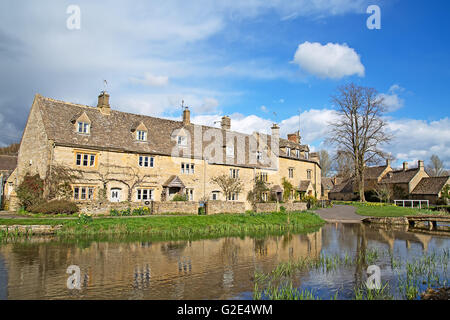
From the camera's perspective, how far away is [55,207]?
23.6 metres

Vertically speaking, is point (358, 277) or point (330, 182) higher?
point (330, 182)

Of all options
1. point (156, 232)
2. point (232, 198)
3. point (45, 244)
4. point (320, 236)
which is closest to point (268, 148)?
point (232, 198)

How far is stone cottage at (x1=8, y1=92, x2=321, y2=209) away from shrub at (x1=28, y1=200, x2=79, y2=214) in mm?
2187

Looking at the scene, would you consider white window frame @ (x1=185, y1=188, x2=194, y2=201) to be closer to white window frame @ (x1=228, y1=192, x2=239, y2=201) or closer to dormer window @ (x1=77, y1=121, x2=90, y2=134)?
white window frame @ (x1=228, y1=192, x2=239, y2=201)

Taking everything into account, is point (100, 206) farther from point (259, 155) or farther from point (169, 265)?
point (259, 155)

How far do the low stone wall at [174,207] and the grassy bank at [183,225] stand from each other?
291 cm

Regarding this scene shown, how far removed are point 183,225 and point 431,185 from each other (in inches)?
1804

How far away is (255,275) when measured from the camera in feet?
38.2

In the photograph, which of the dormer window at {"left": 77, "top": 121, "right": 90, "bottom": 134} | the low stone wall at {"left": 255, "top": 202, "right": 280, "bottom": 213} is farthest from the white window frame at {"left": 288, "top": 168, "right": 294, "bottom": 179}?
the dormer window at {"left": 77, "top": 121, "right": 90, "bottom": 134}

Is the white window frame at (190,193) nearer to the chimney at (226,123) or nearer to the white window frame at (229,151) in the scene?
the white window frame at (229,151)

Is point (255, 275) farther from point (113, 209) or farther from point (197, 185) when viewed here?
point (197, 185)

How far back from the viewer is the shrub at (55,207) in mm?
23391

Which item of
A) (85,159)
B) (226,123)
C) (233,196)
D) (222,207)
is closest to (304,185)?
(233,196)
